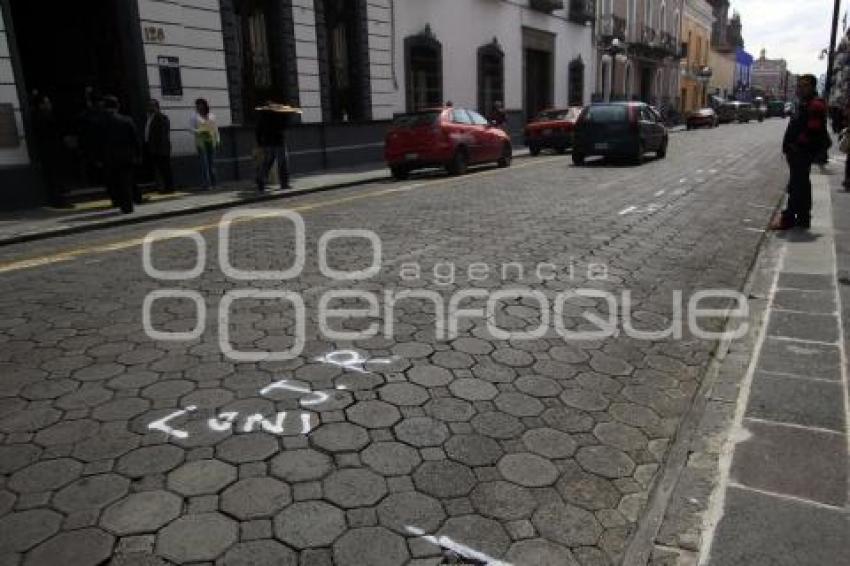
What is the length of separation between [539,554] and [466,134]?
1414 cm

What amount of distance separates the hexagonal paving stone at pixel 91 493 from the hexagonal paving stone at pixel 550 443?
1.77 metres

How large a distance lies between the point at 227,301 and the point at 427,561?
3.55 meters

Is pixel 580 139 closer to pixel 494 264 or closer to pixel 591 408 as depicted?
pixel 494 264

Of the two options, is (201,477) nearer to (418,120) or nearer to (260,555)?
(260,555)

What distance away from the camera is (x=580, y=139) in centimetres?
1716

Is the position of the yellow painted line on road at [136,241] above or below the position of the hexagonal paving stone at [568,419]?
above

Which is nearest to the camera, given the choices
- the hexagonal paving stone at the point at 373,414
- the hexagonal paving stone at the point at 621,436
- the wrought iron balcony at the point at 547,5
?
the hexagonal paving stone at the point at 621,436

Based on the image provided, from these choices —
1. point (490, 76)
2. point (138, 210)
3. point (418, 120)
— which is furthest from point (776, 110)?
point (138, 210)

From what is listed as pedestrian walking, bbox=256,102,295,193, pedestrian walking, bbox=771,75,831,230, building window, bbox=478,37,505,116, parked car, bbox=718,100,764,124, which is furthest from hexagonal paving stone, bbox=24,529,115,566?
parked car, bbox=718,100,764,124

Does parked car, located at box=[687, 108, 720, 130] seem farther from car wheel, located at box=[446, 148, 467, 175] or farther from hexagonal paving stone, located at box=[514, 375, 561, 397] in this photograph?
hexagonal paving stone, located at box=[514, 375, 561, 397]

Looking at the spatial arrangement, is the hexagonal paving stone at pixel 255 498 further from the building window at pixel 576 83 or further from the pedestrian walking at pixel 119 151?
the building window at pixel 576 83

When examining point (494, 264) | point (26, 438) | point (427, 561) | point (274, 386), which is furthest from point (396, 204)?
point (427, 561)

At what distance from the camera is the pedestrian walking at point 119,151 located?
34.5ft

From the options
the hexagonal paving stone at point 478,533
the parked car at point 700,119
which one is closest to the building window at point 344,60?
the hexagonal paving stone at point 478,533
